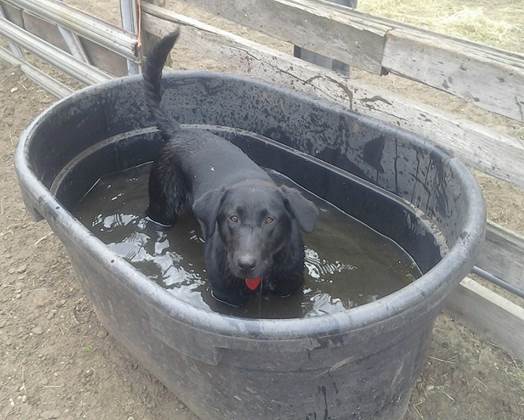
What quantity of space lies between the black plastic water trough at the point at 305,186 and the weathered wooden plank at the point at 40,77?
5.23ft

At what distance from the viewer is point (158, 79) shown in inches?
140

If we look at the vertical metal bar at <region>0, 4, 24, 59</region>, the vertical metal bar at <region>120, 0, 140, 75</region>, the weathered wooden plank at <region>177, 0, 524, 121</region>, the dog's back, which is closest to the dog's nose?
the dog's back

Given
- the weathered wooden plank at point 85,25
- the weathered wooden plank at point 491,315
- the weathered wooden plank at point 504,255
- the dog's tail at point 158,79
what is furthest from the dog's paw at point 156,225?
the weathered wooden plank at point 504,255

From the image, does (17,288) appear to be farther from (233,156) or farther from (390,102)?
(390,102)

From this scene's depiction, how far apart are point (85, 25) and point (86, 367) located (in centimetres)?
284

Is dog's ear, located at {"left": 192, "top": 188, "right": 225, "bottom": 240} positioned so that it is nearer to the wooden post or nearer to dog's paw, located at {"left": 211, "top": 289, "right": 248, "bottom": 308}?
dog's paw, located at {"left": 211, "top": 289, "right": 248, "bottom": 308}

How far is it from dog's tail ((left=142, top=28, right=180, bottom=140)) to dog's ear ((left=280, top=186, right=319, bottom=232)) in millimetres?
1234

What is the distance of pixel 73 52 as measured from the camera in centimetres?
509

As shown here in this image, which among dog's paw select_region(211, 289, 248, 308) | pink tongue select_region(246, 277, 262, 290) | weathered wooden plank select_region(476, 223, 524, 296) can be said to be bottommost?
dog's paw select_region(211, 289, 248, 308)

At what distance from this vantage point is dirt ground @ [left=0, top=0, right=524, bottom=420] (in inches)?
115

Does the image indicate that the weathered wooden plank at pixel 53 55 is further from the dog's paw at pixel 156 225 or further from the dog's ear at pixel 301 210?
the dog's ear at pixel 301 210

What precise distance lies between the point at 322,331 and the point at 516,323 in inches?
64.6

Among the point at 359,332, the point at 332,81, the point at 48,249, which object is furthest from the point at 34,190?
the point at 332,81

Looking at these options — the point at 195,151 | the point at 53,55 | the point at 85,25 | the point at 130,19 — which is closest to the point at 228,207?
the point at 195,151
